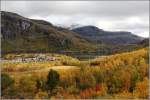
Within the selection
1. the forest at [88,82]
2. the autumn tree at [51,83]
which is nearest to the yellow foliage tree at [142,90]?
the forest at [88,82]

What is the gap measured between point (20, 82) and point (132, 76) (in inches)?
432

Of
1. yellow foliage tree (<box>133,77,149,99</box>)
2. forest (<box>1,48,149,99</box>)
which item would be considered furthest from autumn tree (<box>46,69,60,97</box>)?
yellow foliage tree (<box>133,77,149,99</box>)

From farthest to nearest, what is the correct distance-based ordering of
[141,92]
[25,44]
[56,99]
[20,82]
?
[25,44], [20,82], [141,92], [56,99]

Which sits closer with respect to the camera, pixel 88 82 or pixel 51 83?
pixel 51 83

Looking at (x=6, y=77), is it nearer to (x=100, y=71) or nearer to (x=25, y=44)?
(x=100, y=71)

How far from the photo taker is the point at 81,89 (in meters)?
34.1

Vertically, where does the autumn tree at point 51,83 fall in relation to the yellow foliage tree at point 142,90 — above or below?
above

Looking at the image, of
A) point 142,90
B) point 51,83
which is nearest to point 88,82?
point 51,83

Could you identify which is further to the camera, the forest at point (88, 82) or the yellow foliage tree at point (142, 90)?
the forest at point (88, 82)

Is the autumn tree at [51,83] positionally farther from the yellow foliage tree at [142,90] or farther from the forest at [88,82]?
the yellow foliage tree at [142,90]

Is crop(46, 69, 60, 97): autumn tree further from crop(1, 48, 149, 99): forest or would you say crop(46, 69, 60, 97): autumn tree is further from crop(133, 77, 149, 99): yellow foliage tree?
crop(133, 77, 149, 99): yellow foliage tree

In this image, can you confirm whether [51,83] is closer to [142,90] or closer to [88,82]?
[88,82]

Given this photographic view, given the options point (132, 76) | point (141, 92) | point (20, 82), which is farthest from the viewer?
point (132, 76)

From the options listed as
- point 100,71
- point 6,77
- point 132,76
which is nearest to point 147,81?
point 132,76
